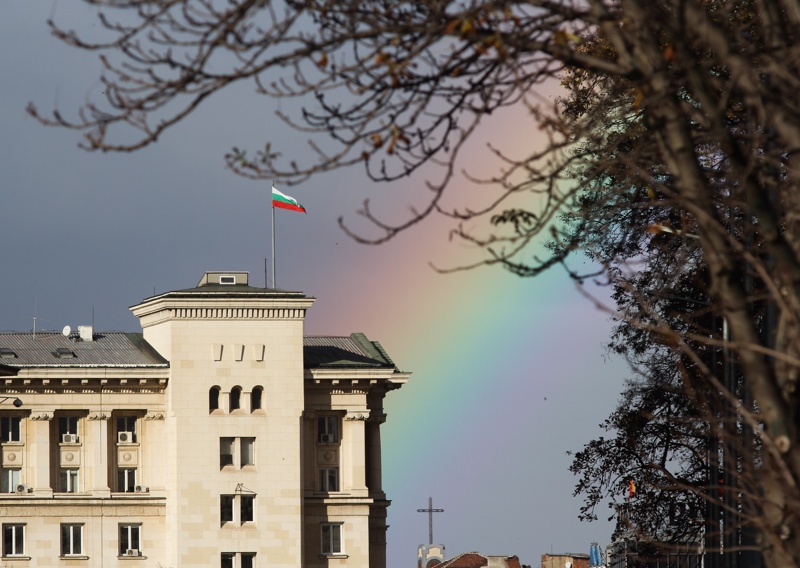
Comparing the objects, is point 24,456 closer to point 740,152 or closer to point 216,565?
point 216,565

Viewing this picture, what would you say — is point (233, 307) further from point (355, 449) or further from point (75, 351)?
point (355, 449)

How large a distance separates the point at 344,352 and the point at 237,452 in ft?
33.9

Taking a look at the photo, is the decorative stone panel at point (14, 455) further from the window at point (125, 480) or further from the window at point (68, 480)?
the window at point (125, 480)

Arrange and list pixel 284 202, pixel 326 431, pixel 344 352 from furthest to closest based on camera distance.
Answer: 1. pixel 344 352
2. pixel 326 431
3. pixel 284 202

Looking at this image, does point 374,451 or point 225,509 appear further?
point 374,451

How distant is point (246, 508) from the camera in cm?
8656

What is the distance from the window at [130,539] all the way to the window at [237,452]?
490 centimetres

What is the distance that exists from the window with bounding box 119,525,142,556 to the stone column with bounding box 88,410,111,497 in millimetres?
1952

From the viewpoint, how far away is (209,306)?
88.2 metres

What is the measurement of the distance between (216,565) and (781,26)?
7641 centimetres

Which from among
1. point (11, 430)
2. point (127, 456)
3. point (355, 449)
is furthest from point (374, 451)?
point (11, 430)

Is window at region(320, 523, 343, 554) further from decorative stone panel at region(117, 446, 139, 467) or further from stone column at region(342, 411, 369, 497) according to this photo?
decorative stone panel at region(117, 446, 139, 467)

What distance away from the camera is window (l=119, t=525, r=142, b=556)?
86125mm

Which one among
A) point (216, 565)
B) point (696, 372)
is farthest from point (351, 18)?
point (216, 565)
